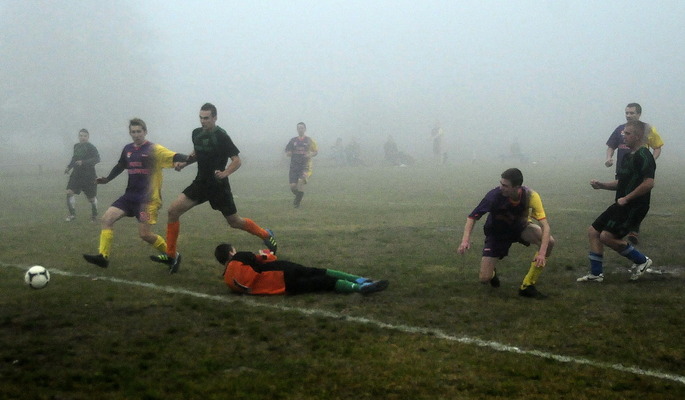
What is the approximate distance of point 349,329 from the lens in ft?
20.0

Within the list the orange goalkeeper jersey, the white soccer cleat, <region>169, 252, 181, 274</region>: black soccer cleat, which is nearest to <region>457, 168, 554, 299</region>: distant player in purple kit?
the white soccer cleat

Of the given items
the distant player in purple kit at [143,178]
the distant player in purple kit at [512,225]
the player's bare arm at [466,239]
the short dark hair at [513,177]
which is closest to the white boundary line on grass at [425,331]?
the distant player in purple kit at [143,178]

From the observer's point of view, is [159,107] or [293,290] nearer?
[293,290]

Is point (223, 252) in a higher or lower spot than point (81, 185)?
lower

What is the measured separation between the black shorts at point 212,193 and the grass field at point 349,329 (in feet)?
2.84

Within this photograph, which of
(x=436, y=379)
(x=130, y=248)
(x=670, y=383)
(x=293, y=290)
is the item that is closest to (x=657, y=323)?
(x=670, y=383)

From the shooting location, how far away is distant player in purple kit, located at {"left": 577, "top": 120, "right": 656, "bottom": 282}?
8.01m

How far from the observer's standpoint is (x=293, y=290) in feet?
24.4

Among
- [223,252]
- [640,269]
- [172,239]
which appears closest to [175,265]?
[172,239]

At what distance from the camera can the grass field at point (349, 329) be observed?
15.4 feet

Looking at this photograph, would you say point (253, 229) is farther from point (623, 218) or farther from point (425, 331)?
point (623, 218)

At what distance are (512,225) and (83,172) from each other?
11.2m

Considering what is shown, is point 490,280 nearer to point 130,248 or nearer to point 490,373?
point 490,373

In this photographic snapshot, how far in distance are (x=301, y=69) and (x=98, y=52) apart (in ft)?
243
